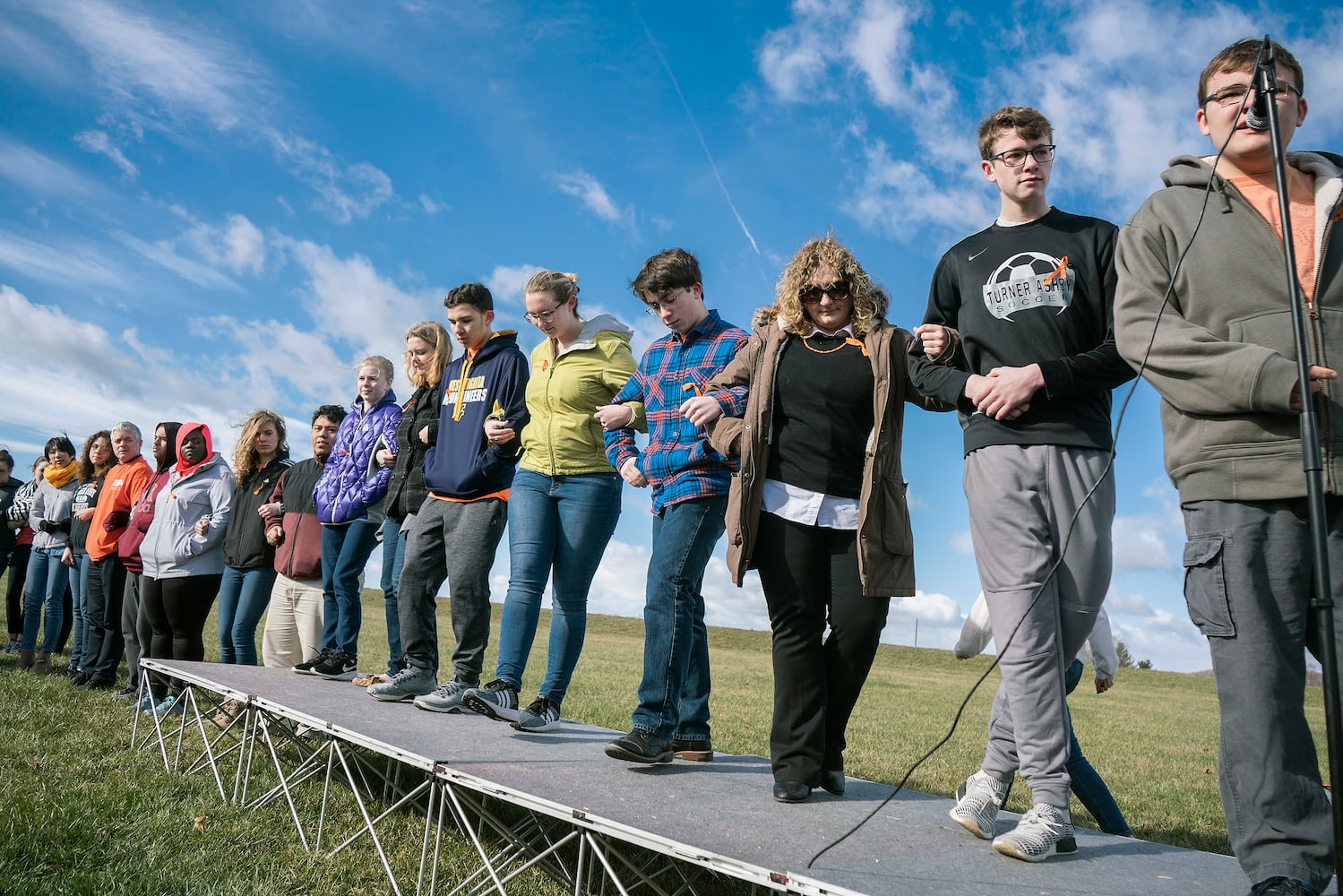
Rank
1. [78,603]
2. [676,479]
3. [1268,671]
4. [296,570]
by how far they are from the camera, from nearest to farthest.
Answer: [1268,671], [676,479], [296,570], [78,603]

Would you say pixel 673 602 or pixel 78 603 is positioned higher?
pixel 673 602

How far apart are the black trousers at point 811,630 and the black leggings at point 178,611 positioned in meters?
5.75

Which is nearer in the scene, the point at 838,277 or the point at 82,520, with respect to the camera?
the point at 838,277

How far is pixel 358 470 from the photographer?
649 cm

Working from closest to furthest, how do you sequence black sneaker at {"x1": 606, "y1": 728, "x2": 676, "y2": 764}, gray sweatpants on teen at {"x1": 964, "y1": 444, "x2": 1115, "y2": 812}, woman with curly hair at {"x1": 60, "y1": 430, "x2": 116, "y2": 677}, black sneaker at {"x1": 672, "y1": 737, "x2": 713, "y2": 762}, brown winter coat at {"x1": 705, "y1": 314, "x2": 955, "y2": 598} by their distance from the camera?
gray sweatpants on teen at {"x1": 964, "y1": 444, "x2": 1115, "y2": 812}
brown winter coat at {"x1": 705, "y1": 314, "x2": 955, "y2": 598}
black sneaker at {"x1": 606, "y1": 728, "x2": 676, "y2": 764}
black sneaker at {"x1": 672, "y1": 737, "x2": 713, "y2": 762}
woman with curly hair at {"x1": 60, "y1": 430, "x2": 116, "y2": 677}

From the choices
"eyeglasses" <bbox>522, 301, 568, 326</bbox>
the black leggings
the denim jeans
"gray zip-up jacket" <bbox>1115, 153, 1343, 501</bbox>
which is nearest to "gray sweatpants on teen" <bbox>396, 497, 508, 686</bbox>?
the denim jeans

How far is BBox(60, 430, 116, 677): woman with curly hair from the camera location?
9.87 meters

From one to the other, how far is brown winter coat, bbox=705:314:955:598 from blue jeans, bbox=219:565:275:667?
5117mm

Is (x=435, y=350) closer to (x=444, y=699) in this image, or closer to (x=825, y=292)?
(x=444, y=699)

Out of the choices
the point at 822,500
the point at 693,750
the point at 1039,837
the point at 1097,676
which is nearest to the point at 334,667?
the point at 693,750

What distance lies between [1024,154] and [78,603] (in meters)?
10.4

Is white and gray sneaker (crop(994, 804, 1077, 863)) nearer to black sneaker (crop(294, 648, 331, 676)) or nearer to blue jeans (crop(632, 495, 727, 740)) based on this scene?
blue jeans (crop(632, 495, 727, 740))

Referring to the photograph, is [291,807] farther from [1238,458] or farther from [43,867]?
[1238,458]

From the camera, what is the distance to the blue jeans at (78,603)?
9641 mm
